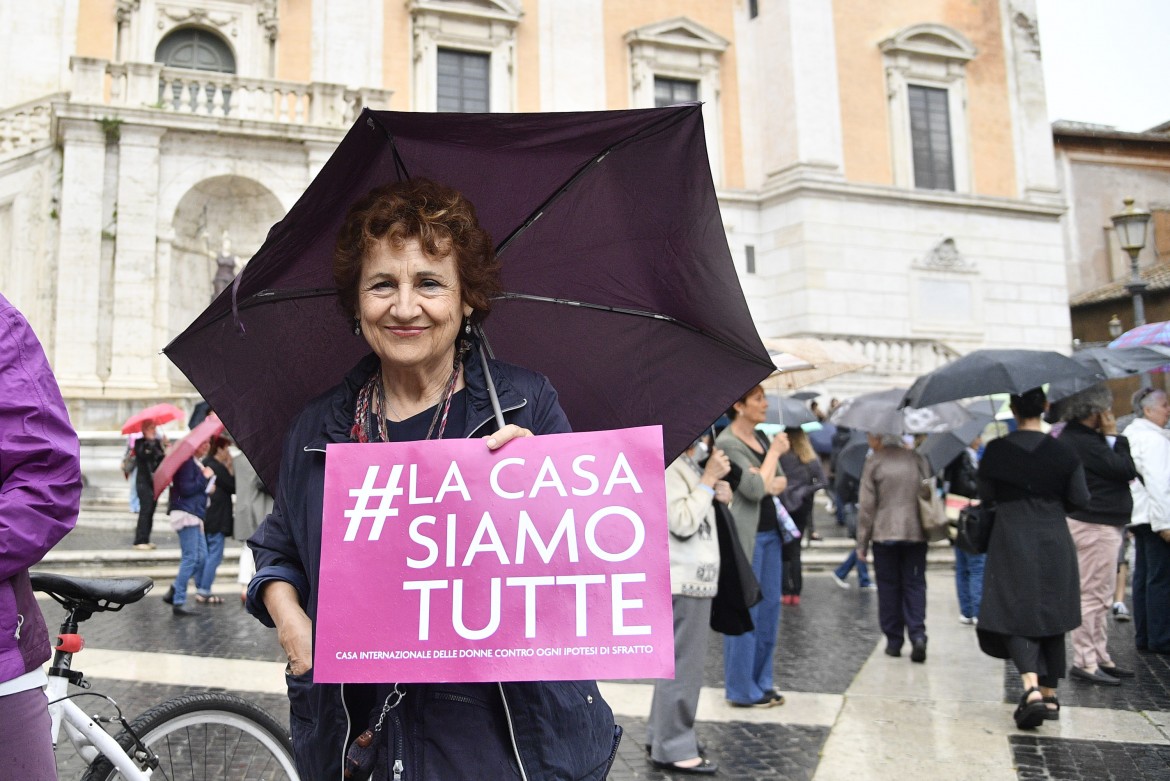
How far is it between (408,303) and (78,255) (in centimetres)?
1731

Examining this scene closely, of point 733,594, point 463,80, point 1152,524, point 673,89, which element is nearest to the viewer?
point 733,594

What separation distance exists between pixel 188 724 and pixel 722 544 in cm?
278

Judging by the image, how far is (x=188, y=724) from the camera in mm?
2902

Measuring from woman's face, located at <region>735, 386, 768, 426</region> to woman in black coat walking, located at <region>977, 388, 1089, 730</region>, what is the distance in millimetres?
1341

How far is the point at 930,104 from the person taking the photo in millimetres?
25672

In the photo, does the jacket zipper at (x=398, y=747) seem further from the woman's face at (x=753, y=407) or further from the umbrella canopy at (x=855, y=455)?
the umbrella canopy at (x=855, y=455)

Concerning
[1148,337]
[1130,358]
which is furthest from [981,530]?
[1148,337]

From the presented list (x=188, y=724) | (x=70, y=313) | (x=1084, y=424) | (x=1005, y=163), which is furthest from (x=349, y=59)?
(x=188, y=724)

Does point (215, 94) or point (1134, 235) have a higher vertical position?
point (215, 94)

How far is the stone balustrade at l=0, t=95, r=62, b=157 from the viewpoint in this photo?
59.0 feet

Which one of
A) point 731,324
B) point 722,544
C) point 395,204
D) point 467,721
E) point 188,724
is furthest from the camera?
point 722,544

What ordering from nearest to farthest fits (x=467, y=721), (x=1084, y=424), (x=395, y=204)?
(x=467, y=721) < (x=395, y=204) < (x=1084, y=424)

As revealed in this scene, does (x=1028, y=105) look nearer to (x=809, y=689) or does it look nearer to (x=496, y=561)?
(x=809, y=689)

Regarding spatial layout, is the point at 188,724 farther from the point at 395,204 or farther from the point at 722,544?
the point at 722,544
